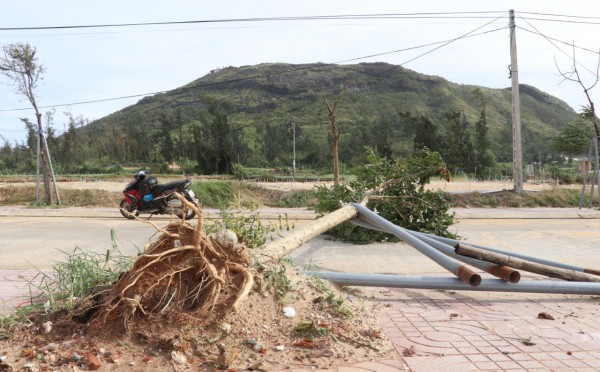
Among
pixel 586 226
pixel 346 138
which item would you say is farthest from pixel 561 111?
pixel 586 226

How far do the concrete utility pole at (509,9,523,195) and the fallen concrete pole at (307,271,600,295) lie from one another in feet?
46.4

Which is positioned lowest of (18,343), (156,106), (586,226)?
(586,226)

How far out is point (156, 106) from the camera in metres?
124

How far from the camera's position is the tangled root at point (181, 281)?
3215 millimetres

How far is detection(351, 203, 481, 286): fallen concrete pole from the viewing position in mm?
3998

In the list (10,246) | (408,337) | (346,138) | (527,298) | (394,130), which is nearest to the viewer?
(408,337)

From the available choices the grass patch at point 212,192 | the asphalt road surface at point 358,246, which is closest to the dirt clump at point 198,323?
the asphalt road surface at point 358,246

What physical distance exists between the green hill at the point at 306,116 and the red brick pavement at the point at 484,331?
13.9 metres

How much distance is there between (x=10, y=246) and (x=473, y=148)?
5232 cm

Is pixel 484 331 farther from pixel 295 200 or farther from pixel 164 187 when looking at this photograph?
pixel 295 200

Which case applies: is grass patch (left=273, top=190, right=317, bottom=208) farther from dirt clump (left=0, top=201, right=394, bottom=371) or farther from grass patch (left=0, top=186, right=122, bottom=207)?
dirt clump (left=0, top=201, right=394, bottom=371)

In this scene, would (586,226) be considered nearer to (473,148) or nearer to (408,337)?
(408,337)

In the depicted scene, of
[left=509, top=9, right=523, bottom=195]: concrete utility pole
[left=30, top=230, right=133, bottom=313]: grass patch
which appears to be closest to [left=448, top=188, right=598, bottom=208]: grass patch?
[left=509, top=9, right=523, bottom=195]: concrete utility pole

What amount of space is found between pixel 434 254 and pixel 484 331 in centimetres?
106
